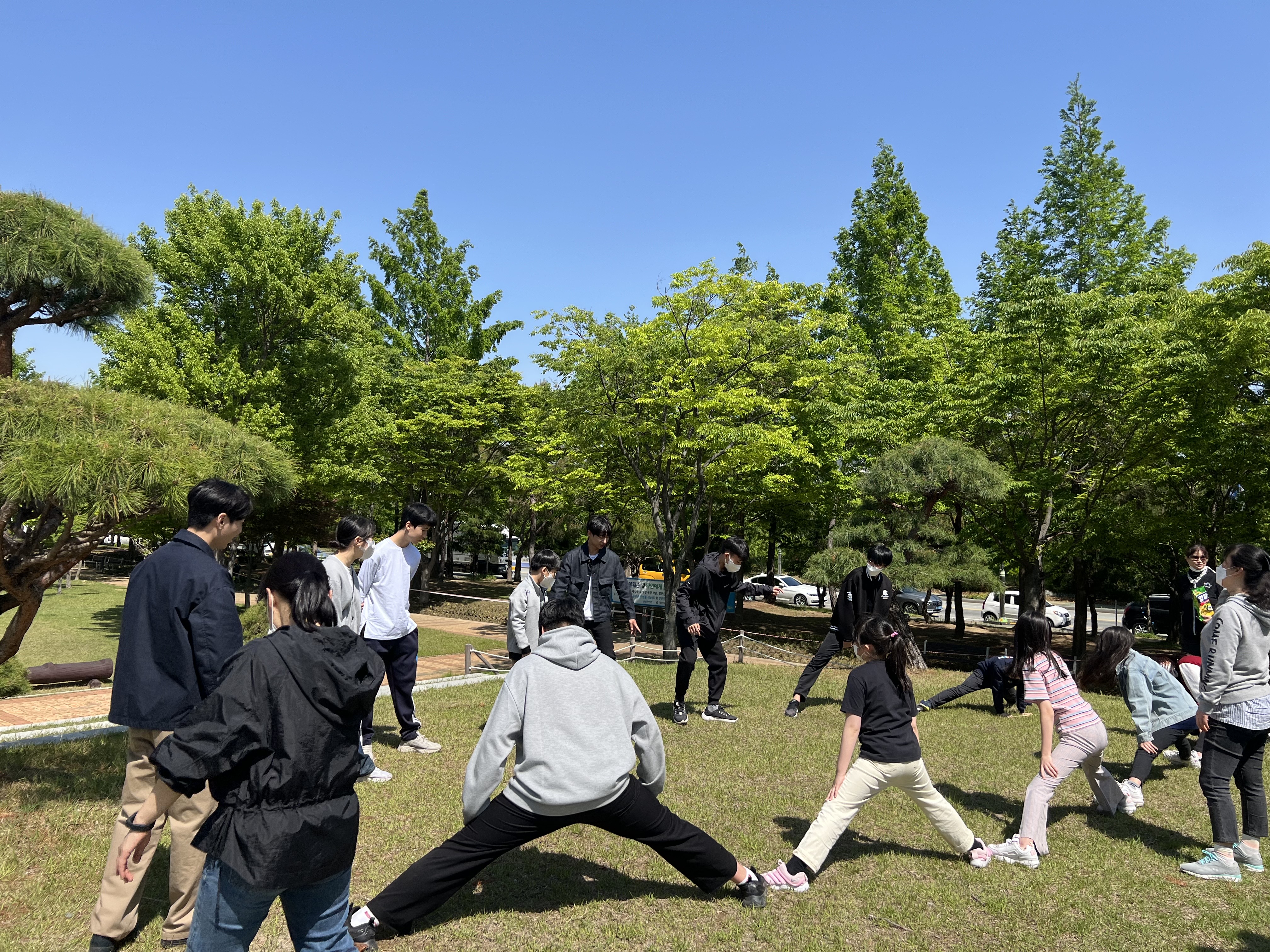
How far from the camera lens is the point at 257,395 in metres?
18.5

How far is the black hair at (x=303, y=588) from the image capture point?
261 centimetres

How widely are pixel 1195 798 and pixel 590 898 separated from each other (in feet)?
15.7

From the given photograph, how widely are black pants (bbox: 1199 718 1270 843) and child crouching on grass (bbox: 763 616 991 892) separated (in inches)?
55.5

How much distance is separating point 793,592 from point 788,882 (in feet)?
117

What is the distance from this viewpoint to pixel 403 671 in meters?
6.00

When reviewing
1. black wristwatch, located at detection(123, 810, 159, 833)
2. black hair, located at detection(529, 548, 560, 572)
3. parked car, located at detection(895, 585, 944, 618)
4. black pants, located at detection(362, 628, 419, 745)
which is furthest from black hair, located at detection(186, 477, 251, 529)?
parked car, located at detection(895, 585, 944, 618)

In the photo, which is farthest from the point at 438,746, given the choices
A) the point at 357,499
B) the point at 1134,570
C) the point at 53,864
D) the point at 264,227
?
the point at 1134,570

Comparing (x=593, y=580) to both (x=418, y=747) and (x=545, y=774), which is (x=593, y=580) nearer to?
(x=418, y=747)

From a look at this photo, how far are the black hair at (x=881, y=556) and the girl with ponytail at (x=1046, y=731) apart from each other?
259cm

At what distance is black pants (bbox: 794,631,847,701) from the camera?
8289 millimetres

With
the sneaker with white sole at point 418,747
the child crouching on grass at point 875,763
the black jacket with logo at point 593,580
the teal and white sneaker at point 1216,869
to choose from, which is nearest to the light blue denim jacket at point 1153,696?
the teal and white sneaker at point 1216,869

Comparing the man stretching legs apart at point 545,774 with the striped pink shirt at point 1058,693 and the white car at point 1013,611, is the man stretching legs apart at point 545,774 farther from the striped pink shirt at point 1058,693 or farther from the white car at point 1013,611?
the white car at point 1013,611

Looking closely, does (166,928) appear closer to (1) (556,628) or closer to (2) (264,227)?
(1) (556,628)

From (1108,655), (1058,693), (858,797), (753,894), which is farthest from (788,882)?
(1108,655)
